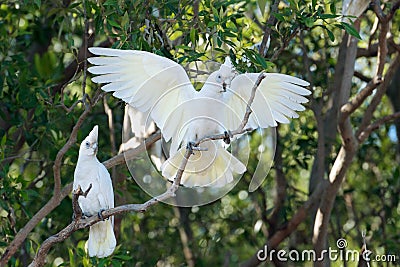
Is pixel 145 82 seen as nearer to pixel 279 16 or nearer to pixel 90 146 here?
pixel 90 146

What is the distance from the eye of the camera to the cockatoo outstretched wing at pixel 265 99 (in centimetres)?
366

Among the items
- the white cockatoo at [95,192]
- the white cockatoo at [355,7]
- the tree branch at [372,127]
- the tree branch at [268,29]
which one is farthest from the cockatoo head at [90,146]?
the tree branch at [372,127]

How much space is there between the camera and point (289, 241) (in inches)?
281

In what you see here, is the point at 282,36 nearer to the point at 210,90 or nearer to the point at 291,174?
the point at 210,90

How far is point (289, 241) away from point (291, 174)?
59cm

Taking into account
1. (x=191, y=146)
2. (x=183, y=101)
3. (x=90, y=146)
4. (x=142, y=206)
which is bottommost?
(x=90, y=146)

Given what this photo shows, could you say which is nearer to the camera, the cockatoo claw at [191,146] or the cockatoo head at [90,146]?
the cockatoo claw at [191,146]

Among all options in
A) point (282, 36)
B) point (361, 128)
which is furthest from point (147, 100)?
point (361, 128)

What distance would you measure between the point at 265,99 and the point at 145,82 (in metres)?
0.60

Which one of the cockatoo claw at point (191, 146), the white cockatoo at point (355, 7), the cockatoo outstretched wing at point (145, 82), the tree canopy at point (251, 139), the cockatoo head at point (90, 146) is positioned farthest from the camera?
the white cockatoo at point (355, 7)

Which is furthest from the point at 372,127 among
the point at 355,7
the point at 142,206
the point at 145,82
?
the point at 142,206

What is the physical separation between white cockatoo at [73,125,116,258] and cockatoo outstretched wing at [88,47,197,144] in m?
0.44

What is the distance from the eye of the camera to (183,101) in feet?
11.9

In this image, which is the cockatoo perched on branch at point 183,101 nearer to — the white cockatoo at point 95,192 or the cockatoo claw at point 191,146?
the cockatoo claw at point 191,146
